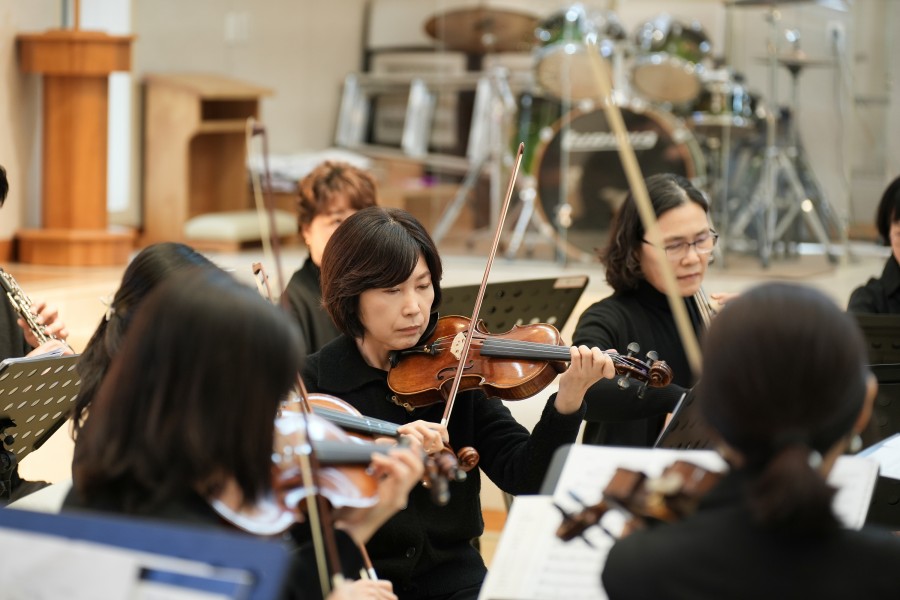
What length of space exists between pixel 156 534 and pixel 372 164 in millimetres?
6158

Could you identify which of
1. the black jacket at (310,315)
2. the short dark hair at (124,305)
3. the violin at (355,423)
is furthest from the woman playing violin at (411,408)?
the black jacket at (310,315)

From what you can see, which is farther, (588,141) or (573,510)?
(588,141)

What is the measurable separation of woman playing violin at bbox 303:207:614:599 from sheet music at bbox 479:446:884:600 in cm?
47

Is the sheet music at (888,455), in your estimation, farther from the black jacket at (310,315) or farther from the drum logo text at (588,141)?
the drum logo text at (588,141)

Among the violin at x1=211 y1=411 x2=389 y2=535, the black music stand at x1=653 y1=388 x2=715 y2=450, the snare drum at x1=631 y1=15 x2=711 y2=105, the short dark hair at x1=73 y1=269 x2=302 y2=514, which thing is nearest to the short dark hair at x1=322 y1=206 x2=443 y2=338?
the black music stand at x1=653 y1=388 x2=715 y2=450

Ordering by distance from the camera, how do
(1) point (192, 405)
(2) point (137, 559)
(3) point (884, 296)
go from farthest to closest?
(3) point (884, 296)
(1) point (192, 405)
(2) point (137, 559)

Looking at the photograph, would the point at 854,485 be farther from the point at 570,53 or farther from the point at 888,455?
the point at 570,53

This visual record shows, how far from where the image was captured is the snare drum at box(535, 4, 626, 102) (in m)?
5.37

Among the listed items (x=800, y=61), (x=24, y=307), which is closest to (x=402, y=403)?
(x=24, y=307)

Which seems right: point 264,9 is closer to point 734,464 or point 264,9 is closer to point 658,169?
point 658,169

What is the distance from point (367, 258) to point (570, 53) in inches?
142

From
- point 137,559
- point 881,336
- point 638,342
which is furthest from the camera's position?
point 638,342

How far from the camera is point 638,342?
2434mm

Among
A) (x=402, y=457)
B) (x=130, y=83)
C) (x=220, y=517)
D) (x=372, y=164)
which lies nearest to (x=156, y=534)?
(x=220, y=517)
